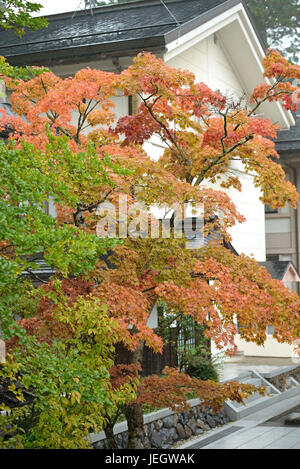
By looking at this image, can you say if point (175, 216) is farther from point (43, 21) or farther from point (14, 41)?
point (14, 41)

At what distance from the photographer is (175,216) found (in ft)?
34.0

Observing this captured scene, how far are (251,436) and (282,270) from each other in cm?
1072

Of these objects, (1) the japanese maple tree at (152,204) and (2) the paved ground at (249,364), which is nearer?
(1) the japanese maple tree at (152,204)

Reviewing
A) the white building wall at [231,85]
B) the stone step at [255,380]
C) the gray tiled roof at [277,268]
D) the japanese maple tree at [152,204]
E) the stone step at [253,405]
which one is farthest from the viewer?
Answer: the gray tiled roof at [277,268]

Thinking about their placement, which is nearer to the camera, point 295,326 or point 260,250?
point 295,326

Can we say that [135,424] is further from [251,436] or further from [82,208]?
[251,436]

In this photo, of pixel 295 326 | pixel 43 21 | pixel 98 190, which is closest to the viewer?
pixel 43 21

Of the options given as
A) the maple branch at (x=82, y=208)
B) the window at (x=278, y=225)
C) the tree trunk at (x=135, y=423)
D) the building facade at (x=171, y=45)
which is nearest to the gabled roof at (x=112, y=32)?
the building facade at (x=171, y=45)

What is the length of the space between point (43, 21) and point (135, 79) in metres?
2.42

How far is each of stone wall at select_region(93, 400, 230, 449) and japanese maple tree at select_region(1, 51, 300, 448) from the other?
7.62ft

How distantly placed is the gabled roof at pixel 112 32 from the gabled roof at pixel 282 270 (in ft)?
31.9

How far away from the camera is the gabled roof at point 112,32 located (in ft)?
52.2

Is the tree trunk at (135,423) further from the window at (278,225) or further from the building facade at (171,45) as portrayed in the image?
the window at (278,225)

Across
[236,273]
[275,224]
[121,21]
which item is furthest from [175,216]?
[275,224]
